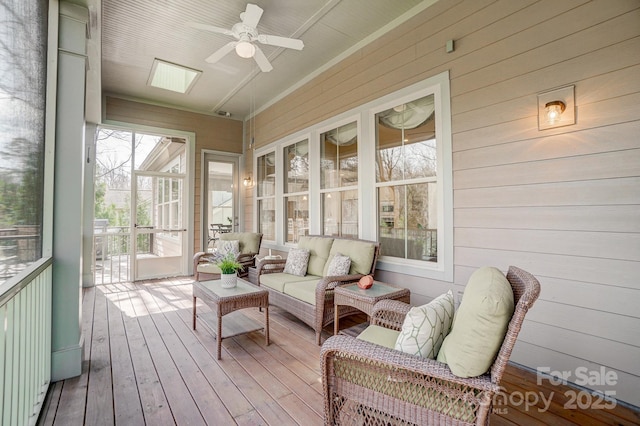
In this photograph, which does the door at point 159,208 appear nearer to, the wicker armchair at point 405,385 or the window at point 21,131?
the window at point 21,131

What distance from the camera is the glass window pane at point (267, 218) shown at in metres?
6.07

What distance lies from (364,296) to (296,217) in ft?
9.63

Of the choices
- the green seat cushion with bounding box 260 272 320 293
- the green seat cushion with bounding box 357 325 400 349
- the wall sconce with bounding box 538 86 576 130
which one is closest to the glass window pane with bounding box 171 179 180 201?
the green seat cushion with bounding box 260 272 320 293

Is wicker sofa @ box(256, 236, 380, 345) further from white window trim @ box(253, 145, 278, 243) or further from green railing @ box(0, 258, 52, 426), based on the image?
green railing @ box(0, 258, 52, 426)

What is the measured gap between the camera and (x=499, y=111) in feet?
8.80

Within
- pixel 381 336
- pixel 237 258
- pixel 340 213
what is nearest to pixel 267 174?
pixel 237 258

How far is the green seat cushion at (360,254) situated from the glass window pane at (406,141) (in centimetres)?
87

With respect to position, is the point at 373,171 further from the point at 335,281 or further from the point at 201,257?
the point at 201,257

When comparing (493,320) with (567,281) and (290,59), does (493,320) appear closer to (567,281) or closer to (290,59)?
(567,281)

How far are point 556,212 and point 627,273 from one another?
1.87 ft

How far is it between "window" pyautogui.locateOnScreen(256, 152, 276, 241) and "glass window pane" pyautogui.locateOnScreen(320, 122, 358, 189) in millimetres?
1562

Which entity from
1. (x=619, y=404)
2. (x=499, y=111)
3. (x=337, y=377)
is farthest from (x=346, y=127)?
(x=619, y=404)

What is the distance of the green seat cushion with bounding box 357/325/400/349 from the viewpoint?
1866mm

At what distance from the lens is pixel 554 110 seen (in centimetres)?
232
